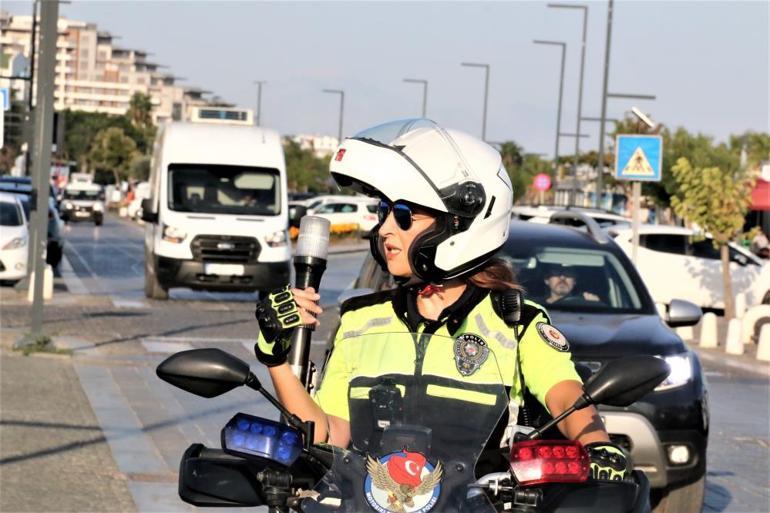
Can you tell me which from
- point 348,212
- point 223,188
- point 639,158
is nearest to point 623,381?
point 639,158

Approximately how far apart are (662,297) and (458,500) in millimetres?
25518

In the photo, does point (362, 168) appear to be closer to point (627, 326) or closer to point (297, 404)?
point (297, 404)

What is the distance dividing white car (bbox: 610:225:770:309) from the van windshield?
601 centimetres

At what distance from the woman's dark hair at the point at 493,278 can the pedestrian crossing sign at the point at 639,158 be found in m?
19.8

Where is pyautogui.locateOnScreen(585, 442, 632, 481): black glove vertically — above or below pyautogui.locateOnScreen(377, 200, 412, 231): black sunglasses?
below

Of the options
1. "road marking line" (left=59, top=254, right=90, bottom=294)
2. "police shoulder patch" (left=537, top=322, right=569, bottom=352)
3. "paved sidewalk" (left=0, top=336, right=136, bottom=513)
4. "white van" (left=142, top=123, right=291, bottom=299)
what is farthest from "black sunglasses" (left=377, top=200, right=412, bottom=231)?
"road marking line" (left=59, top=254, right=90, bottom=294)

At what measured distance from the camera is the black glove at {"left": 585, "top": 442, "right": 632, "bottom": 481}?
11.0ft

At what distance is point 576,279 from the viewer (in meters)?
10.3

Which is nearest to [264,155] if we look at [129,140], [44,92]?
[44,92]

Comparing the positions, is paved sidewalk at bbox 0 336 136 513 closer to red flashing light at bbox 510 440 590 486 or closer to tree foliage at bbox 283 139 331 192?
red flashing light at bbox 510 440 590 486

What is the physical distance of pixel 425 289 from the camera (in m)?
4.07

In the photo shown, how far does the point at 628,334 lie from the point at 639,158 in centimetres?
1516

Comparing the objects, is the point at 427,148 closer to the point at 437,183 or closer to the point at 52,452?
the point at 437,183

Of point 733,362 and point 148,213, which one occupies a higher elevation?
point 148,213
